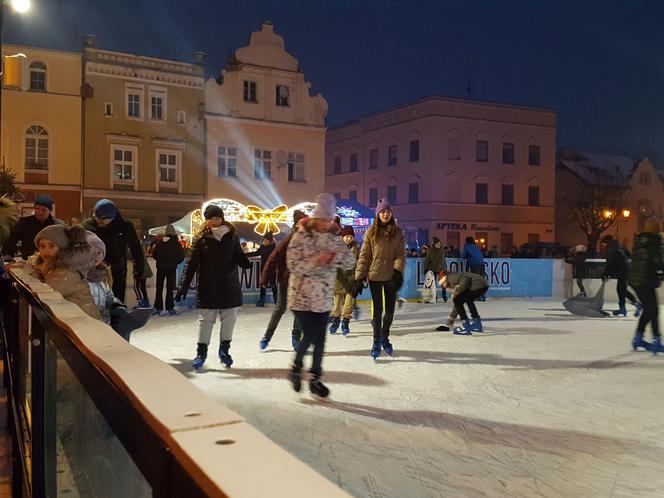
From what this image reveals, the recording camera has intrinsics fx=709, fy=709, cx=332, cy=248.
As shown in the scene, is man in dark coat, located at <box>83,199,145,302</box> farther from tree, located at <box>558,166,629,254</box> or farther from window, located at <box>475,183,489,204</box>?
tree, located at <box>558,166,629,254</box>

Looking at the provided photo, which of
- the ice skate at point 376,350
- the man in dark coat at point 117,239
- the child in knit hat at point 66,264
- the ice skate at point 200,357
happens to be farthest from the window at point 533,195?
the child in knit hat at point 66,264

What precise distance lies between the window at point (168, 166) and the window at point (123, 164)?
3.90ft

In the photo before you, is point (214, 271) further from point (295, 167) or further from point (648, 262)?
point (295, 167)

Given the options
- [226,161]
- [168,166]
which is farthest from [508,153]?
[168,166]

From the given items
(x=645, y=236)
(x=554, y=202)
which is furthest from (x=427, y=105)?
(x=645, y=236)

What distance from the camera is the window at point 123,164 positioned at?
32.0m

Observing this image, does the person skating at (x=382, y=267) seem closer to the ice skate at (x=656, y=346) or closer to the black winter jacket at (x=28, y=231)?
the ice skate at (x=656, y=346)

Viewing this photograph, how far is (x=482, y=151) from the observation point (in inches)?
1757

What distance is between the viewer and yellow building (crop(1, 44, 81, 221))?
30.2 meters

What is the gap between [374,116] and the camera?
156 ft

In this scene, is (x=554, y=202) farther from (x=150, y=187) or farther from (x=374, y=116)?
(x=150, y=187)

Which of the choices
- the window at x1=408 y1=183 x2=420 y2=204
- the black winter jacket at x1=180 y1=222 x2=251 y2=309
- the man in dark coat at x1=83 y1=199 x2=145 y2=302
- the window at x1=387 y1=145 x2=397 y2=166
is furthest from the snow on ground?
the window at x1=387 y1=145 x2=397 y2=166

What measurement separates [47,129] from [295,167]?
37.4 feet

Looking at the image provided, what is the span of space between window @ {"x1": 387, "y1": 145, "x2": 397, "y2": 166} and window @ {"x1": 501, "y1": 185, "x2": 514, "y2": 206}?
23.6ft
